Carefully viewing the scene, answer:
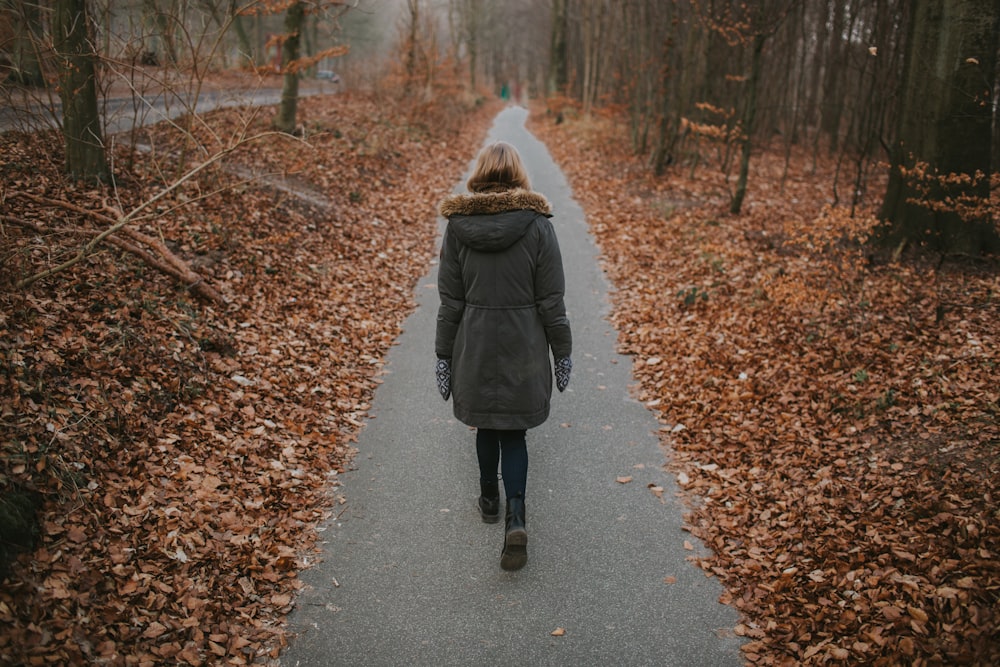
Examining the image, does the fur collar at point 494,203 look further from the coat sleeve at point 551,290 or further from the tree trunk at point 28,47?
the tree trunk at point 28,47

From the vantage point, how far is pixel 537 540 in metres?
4.18

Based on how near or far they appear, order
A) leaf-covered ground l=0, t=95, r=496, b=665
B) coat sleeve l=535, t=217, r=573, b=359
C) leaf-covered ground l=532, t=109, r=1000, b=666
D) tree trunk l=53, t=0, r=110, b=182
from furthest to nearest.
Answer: tree trunk l=53, t=0, r=110, b=182
coat sleeve l=535, t=217, r=573, b=359
leaf-covered ground l=532, t=109, r=1000, b=666
leaf-covered ground l=0, t=95, r=496, b=665

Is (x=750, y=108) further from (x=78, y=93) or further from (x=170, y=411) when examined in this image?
(x=170, y=411)

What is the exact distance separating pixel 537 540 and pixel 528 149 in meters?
20.9

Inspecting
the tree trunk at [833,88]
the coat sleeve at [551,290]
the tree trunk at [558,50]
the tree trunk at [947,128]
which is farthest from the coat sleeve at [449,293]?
the tree trunk at [558,50]

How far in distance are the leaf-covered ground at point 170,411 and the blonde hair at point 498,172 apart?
8.41ft

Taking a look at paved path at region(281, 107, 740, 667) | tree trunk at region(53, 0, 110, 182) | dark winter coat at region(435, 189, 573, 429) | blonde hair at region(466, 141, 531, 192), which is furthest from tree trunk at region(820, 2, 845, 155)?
tree trunk at region(53, 0, 110, 182)

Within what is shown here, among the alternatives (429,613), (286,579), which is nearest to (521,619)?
(429,613)

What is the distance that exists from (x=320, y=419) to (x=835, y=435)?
14.3 ft

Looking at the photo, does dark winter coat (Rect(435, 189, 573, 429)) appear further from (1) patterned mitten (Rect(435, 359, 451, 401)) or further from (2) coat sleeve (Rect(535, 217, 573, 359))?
(1) patterned mitten (Rect(435, 359, 451, 401))

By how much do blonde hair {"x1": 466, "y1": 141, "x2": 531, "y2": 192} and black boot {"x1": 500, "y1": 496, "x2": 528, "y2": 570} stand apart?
6.38 ft

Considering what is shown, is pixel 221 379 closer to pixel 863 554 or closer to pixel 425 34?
pixel 863 554

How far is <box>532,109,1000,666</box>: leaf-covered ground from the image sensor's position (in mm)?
3340

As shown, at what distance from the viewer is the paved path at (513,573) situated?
3.35m
